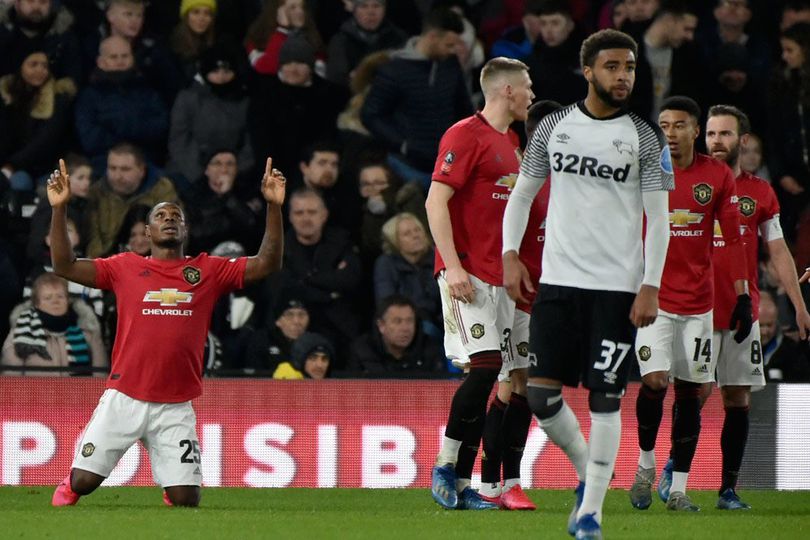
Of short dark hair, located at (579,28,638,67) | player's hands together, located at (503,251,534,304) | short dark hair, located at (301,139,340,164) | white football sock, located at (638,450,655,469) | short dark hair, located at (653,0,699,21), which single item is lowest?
white football sock, located at (638,450,655,469)

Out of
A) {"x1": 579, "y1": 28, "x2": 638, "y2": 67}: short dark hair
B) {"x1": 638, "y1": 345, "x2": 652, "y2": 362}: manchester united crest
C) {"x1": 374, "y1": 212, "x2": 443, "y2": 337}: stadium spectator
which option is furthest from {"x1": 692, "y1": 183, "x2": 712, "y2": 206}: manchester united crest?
{"x1": 374, "y1": 212, "x2": 443, "y2": 337}: stadium spectator

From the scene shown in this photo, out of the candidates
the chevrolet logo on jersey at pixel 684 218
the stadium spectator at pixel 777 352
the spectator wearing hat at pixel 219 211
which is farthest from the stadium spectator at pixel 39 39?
the chevrolet logo on jersey at pixel 684 218

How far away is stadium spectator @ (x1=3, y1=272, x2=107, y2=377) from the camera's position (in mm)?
12906

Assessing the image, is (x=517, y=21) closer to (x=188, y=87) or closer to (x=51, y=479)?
(x=188, y=87)

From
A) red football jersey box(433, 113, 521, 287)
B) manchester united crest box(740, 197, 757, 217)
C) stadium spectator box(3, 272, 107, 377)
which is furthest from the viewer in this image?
stadium spectator box(3, 272, 107, 377)

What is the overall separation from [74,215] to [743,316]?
20.9 ft

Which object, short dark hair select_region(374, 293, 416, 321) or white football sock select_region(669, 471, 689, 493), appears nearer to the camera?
white football sock select_region(669, 471, 689, 493)

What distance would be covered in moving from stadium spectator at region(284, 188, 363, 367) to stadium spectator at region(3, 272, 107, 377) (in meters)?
1.77

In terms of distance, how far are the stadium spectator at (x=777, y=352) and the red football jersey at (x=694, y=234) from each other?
3820 mm

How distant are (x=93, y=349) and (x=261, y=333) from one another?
136 centimetres

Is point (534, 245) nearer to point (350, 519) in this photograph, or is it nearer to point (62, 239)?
point (350, 519)

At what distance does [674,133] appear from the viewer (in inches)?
377

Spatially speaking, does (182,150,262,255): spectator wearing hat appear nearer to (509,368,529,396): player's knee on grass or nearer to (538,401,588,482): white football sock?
(509,368,529,396): player's knee on grass

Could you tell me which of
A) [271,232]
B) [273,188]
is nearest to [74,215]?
[271,232]
